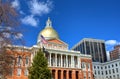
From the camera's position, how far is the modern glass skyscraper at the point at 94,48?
6358 inches

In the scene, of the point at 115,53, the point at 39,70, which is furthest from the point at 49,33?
the point at 115,53

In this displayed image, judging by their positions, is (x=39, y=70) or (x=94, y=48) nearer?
(x=39, y=70)

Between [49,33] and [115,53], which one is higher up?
[49,33]

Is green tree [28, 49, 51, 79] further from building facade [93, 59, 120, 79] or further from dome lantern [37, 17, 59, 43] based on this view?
building facade [93, 59, 120, 79]

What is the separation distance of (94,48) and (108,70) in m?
45.3

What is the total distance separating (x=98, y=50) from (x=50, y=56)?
104 metres

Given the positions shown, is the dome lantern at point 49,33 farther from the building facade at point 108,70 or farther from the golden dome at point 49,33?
the building facade at point 108,70

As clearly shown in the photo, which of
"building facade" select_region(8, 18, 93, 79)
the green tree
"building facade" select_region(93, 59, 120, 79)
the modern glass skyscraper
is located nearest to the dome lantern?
"building facade" select_region(8, 18, 93, 79)

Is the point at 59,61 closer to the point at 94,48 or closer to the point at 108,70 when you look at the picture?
the point at 108,70

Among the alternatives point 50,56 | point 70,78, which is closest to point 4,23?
point 50,56

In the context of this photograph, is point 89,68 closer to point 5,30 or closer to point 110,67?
point 110,67

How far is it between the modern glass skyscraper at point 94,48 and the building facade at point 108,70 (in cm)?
3123

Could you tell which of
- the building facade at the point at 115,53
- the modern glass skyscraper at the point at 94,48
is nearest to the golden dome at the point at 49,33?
the modern glass skyscraper at the point at 94,48

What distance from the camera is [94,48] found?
16538 centimetres
